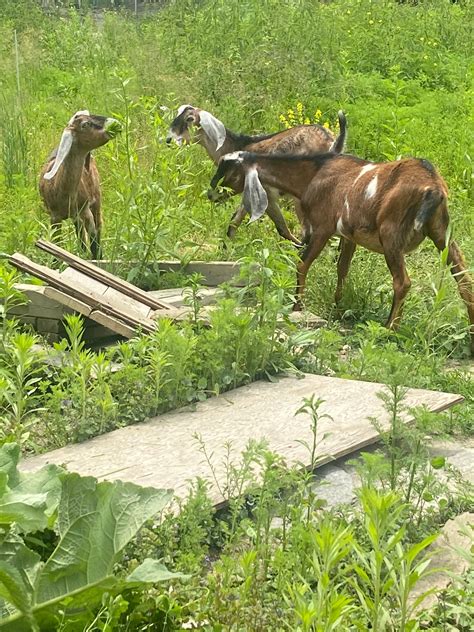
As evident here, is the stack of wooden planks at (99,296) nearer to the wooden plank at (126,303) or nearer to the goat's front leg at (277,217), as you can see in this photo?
the wooden plank at (126,303)

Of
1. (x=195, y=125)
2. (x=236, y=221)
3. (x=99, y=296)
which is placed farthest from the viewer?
(x=195, y=125)

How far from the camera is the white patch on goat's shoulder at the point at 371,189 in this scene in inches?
302

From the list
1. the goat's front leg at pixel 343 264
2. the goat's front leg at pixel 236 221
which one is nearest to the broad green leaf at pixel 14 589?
the goat's front leg at pixel 343 264

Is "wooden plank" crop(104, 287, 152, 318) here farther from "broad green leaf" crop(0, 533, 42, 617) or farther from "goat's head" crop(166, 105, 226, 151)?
"goat's head" crop(166, 105, 226, 151)

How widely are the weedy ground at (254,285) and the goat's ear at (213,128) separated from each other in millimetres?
364

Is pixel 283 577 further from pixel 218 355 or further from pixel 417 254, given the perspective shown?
pixel 417 254

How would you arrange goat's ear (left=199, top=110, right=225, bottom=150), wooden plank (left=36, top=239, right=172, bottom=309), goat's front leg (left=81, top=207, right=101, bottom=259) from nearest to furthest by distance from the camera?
wooden plank (left=36, top=239, right=172, bottom=309) < goat's front leg (left=81, top=207, right=101, bottom=259) < goat's ear (left=199, top=110, right=225, bottom=150)

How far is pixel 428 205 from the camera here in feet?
23.8

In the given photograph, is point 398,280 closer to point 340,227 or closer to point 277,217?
point 340,227

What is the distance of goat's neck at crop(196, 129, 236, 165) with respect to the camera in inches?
417

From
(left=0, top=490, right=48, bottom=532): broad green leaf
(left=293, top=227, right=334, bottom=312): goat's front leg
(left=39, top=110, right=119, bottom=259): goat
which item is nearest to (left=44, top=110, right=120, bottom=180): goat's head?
(left=39, top=110, right=119, bottom=259): goat

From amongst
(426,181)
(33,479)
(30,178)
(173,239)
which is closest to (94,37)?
(30,178)

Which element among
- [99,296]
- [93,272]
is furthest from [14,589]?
[93,272]

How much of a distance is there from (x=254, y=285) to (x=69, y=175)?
292 cm
